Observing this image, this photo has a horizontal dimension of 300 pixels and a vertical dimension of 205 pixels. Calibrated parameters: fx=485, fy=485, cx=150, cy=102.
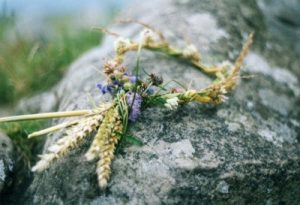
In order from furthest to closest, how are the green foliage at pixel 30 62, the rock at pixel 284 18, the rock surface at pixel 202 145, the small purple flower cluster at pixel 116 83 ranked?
the green foliage at pixel 30 62, the rock at pixel 284 18, the small purple flower cluster at pixel 116 83, the rock surface at pixel 202 145

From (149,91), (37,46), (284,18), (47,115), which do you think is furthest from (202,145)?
(37,46)

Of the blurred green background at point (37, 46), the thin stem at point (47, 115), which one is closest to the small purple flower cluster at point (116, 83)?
the thin stem at point (47, 115)

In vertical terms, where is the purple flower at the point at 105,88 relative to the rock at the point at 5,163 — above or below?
above

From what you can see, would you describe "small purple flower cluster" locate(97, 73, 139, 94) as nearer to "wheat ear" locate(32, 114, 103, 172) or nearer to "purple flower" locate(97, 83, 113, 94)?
"purple flower" locate(97, 83, 113, 94)

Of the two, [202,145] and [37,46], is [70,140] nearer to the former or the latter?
[202,145]

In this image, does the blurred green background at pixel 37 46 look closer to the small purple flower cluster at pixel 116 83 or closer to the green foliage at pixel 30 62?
the green foliage at pixel 30 62

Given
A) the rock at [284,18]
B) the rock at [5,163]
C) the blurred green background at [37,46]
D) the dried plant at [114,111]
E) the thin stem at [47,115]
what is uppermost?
the dried plant at [114,111]

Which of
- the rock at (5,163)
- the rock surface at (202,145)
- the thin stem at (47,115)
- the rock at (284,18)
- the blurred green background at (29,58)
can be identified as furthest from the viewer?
the rock at (284,18)

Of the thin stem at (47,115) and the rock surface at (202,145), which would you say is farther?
the thin stem at (47,115)
